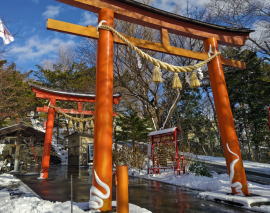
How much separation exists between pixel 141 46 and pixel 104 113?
7.40 feet

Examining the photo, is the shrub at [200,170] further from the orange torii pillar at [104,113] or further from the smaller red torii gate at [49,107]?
the orange torii pillar at [104,113]

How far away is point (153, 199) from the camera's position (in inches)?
248

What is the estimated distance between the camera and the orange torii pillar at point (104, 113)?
4.63m

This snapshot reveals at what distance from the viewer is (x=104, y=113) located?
495 cm

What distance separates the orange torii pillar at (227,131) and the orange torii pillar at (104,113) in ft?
10.9

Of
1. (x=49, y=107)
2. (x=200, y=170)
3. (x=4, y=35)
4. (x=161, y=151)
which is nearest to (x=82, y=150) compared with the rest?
(x=49, y=107)


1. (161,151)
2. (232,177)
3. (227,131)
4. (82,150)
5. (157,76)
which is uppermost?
(157,76)

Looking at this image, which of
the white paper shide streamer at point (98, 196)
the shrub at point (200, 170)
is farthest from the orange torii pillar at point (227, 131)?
the shrub at point (200, 170)

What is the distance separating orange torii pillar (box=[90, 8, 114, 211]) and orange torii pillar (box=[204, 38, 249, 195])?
3.32m

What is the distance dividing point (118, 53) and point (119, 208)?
16.3 meters

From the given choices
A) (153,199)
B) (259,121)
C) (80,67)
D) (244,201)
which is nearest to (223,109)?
(244,201)

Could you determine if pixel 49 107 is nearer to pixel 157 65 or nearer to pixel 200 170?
pixel 200 170

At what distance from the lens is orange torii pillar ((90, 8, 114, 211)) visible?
4.63m

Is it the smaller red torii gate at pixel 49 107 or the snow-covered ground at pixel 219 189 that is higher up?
the smaller red torii gate at pixel 49 107
